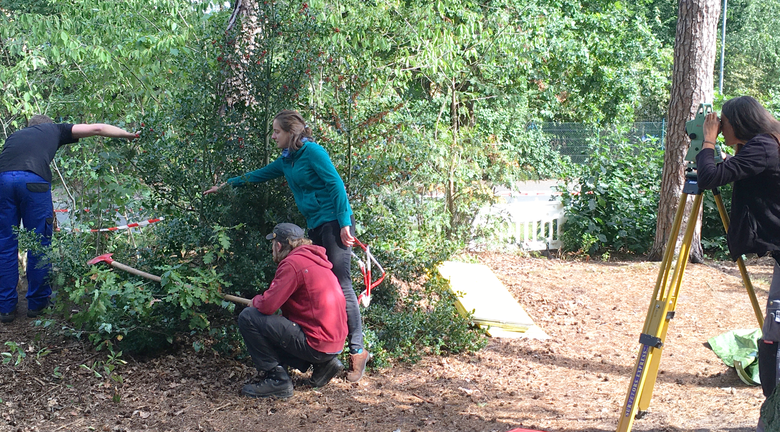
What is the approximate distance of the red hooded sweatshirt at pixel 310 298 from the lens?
12.9 ft

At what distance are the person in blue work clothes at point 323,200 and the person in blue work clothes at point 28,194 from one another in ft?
4.98

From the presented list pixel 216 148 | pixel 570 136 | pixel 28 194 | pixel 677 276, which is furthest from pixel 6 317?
pixel 570 136

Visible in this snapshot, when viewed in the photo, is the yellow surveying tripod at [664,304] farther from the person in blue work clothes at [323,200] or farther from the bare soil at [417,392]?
the person in blue work clothes at [323,200]

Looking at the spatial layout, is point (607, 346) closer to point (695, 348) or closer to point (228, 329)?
point (695, 348)

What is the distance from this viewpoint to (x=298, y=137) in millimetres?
4406

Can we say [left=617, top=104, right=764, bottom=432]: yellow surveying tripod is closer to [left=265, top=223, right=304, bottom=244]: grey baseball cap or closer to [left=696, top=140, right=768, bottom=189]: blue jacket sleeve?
[left=696, top=140, right=768, bottom=189]: blue jacket sleeve

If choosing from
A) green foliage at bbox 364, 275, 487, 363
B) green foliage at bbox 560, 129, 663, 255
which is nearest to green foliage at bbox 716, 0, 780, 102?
green foliage at bbox 560, 129, 663, 255

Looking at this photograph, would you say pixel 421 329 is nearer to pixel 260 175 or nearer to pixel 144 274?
pixel 260 175

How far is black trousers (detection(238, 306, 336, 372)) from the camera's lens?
4.04 meters

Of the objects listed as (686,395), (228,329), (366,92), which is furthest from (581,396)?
(366,92)

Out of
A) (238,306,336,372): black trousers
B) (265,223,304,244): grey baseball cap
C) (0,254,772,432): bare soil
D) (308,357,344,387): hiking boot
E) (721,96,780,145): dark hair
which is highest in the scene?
(721,96,780,145): dark hair

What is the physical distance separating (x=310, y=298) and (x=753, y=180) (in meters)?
2.59

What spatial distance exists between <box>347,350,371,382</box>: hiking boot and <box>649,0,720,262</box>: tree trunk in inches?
211

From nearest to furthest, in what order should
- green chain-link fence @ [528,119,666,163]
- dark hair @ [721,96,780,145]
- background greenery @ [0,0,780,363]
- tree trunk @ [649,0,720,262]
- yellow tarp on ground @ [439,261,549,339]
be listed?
dark hair @ [721,96,780,145] < background greenery @ [0,0,780,363] < yellow tarp on ground @ [439,261,549,339] < tree trunk @ [649,0,720,262] < green chain-link fence @ [528,119,666,163]
